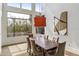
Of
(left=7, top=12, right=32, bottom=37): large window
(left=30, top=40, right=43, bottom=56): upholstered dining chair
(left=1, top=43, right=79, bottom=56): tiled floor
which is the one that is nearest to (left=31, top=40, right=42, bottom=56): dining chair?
(left=30, top=40, right=43, bottom=56): upholstered dining chair

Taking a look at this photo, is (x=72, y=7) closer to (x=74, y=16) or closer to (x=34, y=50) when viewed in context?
(x=74, y=16)

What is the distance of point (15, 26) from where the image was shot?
7.18ft

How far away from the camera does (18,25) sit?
220 centimetres

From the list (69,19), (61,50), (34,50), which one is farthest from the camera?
(69,19)

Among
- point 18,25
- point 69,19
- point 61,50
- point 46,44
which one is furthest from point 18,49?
point 69,19

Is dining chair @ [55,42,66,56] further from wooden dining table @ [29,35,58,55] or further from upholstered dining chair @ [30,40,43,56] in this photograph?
upholstered dining chair @ [30,40,43,56]

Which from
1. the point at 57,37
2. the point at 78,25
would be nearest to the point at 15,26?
the point at 57,37

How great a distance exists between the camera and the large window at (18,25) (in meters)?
2.16

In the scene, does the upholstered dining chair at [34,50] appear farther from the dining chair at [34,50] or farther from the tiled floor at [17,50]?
the tiled floor at [17,50]

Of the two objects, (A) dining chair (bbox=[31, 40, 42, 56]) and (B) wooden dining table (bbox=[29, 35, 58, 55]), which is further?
(B) wooden dining table (bbox=[29, 35, 58, 55])

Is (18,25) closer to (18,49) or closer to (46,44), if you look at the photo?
(18,49)

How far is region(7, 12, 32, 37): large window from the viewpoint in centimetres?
216

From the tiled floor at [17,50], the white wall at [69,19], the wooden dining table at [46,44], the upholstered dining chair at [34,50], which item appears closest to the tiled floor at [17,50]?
the tiled floor at [17,50]

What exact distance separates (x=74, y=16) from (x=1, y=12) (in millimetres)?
1426
